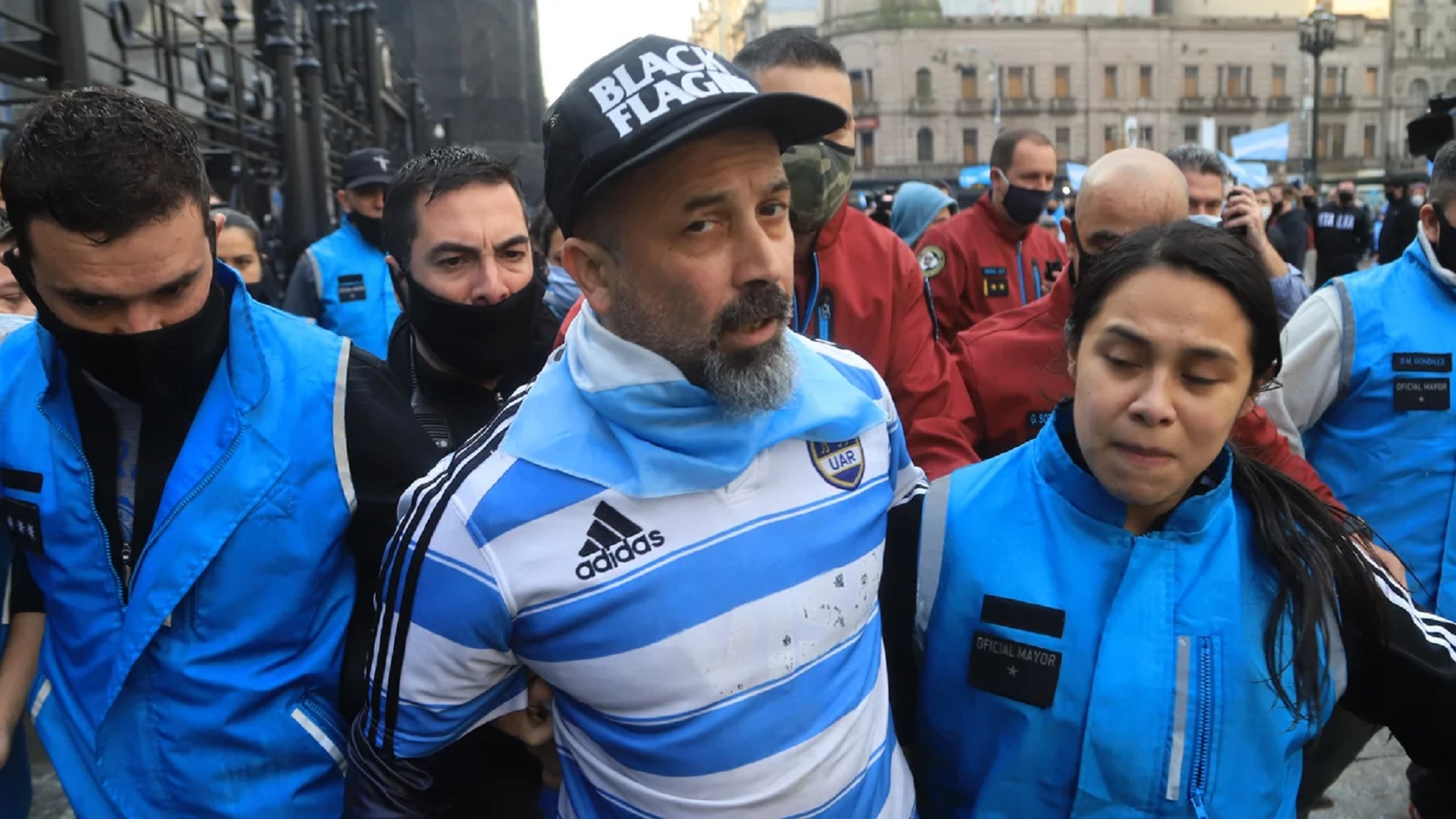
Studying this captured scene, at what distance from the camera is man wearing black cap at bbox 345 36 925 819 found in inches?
57.1

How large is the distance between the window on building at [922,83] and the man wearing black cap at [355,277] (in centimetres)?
5472

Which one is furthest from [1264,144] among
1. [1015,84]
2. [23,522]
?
[1015,84]

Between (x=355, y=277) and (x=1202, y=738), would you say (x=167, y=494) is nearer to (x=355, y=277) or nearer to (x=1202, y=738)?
(x=1202, y=738)

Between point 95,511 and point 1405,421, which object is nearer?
point 95,511

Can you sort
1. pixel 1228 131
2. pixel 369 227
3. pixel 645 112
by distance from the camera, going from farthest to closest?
pixel 1228 131
pixel 369 227
pixel 645 112

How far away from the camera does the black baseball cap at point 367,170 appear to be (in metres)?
5.22

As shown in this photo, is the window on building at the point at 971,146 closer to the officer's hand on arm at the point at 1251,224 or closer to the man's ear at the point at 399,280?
the officer's hand on arm at the point at 1251,224

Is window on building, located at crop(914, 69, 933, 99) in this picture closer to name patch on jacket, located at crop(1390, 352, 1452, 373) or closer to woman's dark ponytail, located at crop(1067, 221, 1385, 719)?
name patch on jacket, located at crop(1390, 352, 1452, 373)

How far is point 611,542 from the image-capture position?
1.46 meters

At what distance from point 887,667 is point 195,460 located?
1.26 metres

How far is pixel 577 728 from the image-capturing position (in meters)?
1.57

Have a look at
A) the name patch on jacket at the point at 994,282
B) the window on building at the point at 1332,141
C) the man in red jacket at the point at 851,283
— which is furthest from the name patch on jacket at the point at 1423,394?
the window on building at the point at 1332,141

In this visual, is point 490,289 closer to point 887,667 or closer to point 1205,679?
point 887,667

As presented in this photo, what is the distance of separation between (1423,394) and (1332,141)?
6727 cm
